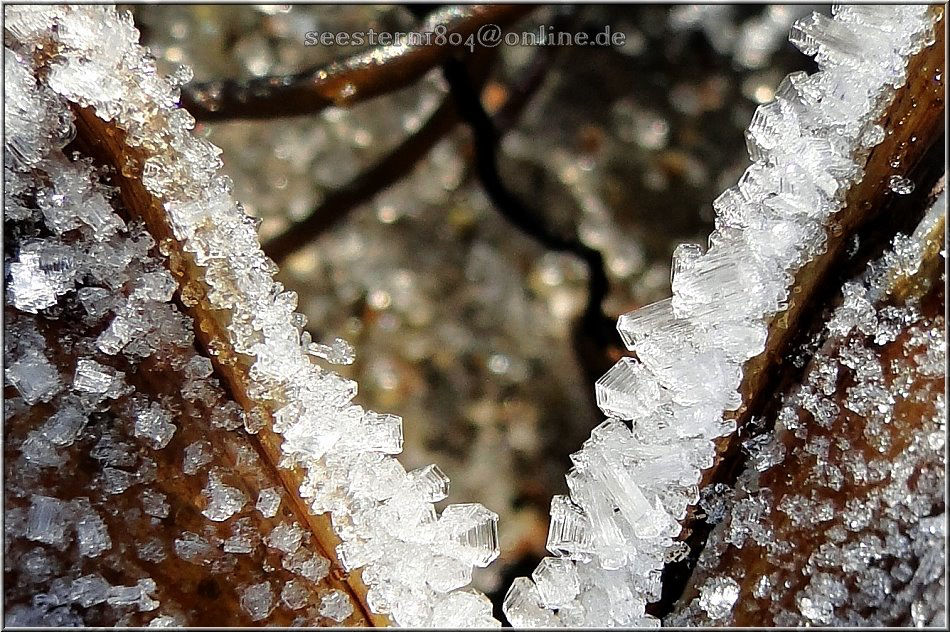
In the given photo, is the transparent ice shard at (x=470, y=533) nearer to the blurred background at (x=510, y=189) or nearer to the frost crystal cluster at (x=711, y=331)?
the frost crystal cluster at (x=711, y=331)

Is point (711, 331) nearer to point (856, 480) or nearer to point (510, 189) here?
point (856, 480)

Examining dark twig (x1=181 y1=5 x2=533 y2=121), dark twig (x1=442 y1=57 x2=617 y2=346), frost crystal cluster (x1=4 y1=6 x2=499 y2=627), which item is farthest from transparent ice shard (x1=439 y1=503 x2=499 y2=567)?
dark twig (x1=442 y1=57 x2=617 y2=346)

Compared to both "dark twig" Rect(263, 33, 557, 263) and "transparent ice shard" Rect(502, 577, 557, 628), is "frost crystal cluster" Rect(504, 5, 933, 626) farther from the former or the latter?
"dark twig" Rect(263, 33, 557, 263)

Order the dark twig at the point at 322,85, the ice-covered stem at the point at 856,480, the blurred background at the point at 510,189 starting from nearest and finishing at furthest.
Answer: the ice-covered stem at the point at 856,480 < the dark twig at the point at 322,85 < the blurred background at the point at 510,189

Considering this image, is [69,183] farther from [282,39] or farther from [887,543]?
[282,39]

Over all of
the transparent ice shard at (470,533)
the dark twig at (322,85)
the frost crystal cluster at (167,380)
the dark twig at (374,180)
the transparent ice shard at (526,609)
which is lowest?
the transparent ice shard at (526,609)

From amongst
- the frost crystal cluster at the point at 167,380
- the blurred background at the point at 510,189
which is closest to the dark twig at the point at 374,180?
the blurred background at the point at 510,189
